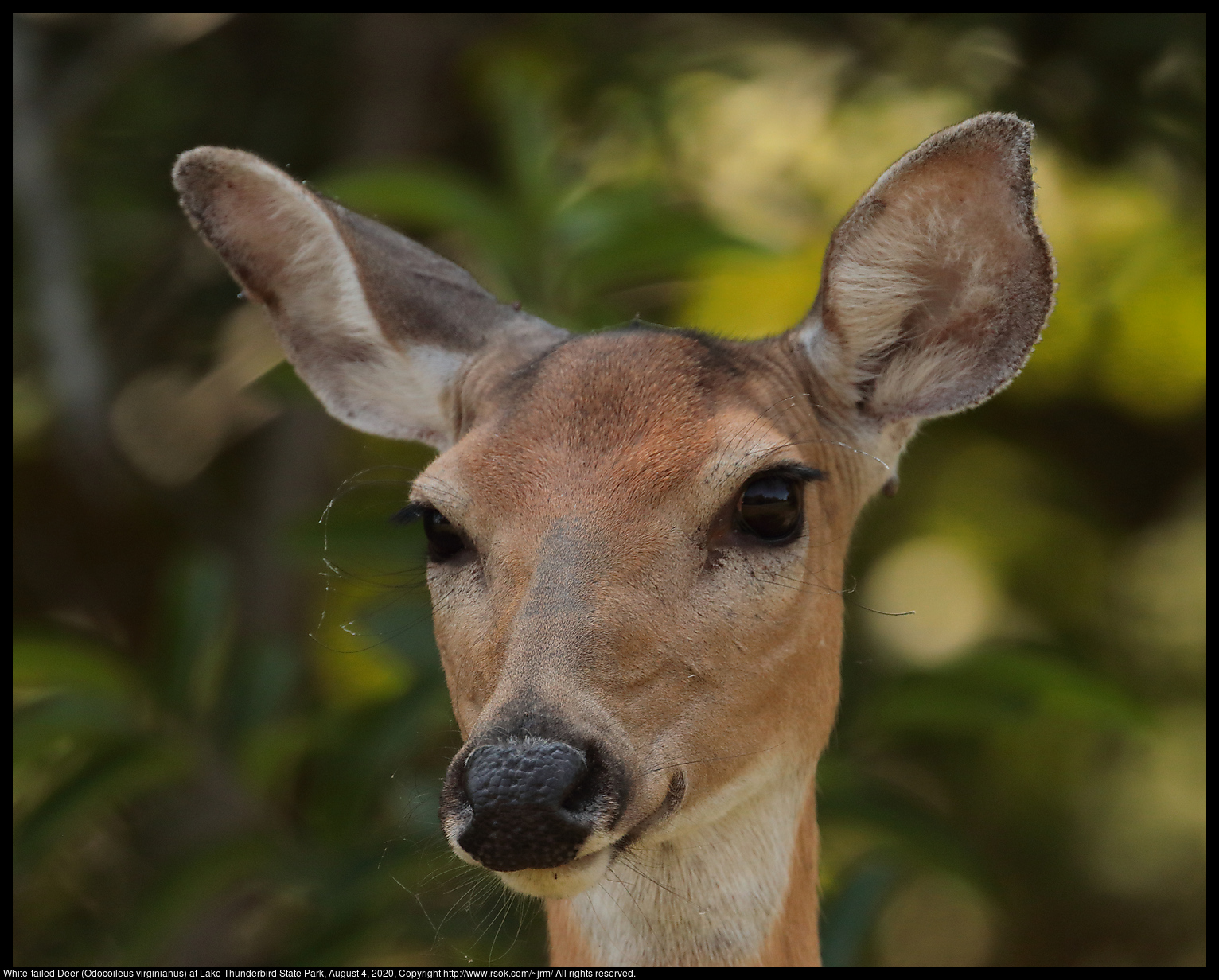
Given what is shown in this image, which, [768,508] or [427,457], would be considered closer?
[768,508]

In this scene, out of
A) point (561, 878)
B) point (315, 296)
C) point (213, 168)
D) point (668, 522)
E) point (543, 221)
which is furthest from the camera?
point (543, 221)

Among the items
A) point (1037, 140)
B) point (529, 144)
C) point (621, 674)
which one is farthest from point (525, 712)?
point (1037, 140)

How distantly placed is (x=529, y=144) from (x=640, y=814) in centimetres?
378

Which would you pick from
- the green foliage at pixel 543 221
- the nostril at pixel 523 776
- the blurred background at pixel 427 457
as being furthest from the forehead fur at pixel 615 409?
the green foliage at pixel 543 221

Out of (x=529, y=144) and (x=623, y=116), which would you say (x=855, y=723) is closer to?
(x=529, y=144)

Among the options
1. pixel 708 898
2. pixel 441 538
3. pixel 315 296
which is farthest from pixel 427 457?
pixel 708 898

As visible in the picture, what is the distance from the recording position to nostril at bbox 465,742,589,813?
9.05 ft

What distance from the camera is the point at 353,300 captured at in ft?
13.9

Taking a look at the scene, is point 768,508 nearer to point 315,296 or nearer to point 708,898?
point 708,898

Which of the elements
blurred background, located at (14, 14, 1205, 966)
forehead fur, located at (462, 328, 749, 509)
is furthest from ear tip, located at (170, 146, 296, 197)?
blurred background, located at (14, 14, 1205, 966)

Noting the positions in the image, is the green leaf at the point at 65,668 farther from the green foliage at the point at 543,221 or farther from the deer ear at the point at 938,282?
the deer ear at the point at 938,282

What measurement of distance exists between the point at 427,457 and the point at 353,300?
2480 mm

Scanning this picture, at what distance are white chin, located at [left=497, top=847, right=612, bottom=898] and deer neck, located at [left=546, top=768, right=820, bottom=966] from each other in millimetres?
463

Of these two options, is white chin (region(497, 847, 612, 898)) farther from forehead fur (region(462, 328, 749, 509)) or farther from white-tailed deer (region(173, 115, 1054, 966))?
forehead fur (region(462, 328, 749, 509))
